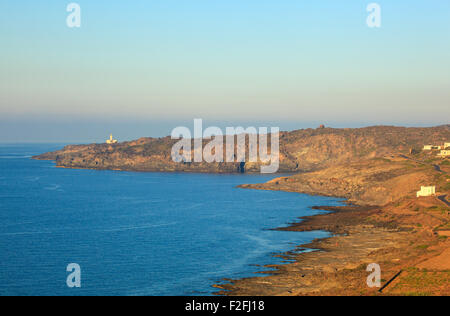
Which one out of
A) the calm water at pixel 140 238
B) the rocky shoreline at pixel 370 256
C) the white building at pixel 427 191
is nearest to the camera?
the rocky shoreline at pixel 370 256

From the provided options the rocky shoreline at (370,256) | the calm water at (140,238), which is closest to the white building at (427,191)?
the rocky shoreline at (370,256)

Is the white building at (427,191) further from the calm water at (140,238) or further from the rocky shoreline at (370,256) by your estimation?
the calm water at (140,238)

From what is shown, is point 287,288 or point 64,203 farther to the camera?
point 64,203

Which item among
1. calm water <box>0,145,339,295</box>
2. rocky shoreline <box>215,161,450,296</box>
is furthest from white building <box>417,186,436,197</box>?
calm water <box>0,145,339,295</box>

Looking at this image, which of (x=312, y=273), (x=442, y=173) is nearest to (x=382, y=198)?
(x=442, y=173)

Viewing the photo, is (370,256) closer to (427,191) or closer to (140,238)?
(140,238)

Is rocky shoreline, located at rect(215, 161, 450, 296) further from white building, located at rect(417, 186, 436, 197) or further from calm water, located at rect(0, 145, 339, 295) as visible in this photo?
calm water, located at rect(0, 145, 339, 295)
